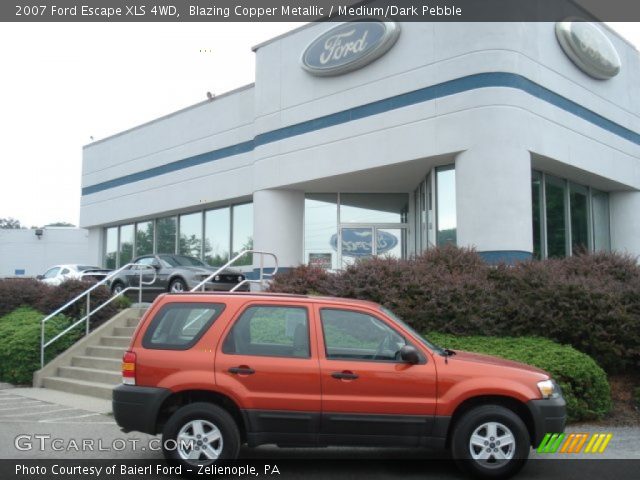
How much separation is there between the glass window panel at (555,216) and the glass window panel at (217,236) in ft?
33.0

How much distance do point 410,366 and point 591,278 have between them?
5425 millimetres

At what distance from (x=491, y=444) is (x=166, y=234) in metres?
19.4

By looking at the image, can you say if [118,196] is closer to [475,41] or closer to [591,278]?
[475,41]

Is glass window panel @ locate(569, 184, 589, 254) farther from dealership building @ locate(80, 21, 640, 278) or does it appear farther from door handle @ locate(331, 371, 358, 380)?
door handle @ locate(331, 371, 358, 380)

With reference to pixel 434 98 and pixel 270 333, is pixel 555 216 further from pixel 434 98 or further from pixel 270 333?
pixel 270 333

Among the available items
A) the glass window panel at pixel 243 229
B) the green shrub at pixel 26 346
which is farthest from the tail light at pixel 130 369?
the glass window panel at pixel 243 229

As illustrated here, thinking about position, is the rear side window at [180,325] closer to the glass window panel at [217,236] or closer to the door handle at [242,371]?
the door handle at [242,371]

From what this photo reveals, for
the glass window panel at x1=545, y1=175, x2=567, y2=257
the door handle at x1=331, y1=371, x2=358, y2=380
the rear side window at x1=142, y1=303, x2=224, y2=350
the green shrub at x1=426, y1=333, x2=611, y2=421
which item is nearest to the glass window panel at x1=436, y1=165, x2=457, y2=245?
the glass window panel at x1=545, y1=175, x2=567, y2=257

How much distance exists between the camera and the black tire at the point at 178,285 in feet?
52.2

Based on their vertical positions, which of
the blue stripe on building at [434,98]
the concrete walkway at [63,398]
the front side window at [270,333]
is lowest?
the concrete walkway at [63,398]

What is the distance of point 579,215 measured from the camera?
17875 mm

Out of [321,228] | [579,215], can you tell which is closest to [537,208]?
[579,215]

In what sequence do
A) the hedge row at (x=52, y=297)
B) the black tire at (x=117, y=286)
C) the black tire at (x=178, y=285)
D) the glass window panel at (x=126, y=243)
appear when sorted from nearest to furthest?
the hedge row at (x=52, y=297) → the black tire at (x=178, y=285) → the black tire at (x=117, y=286) → the glass window panel at (x=126, y=243)

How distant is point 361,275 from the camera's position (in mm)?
10602
